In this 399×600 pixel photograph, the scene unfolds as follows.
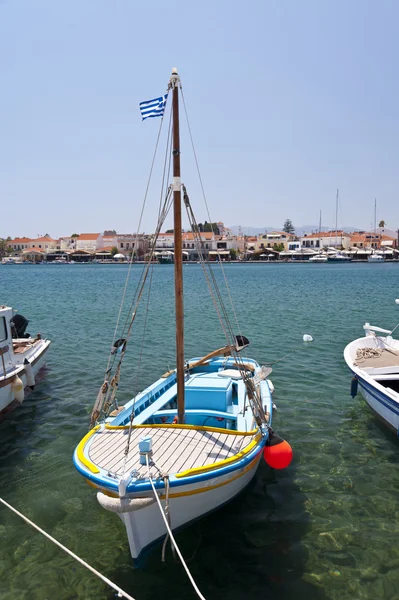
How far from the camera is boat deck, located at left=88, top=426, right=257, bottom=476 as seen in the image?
7.37 metres

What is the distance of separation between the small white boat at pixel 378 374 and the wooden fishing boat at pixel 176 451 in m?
3.44

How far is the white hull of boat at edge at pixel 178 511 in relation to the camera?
681 cm

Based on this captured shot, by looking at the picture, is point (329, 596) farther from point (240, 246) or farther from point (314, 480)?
point (240, 246)

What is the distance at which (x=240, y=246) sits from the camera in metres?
184

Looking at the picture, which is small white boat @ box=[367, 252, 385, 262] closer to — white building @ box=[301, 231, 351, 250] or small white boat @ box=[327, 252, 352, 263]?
small white boat @ box=[327, 252, 352, 263]

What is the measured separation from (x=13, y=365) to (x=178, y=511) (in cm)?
1005

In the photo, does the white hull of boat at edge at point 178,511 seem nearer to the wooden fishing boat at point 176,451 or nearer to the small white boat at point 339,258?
the wooden fishing boat at point 176,451

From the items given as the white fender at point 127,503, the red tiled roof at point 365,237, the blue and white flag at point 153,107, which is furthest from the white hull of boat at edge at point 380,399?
the red tiled roof at point 365,237

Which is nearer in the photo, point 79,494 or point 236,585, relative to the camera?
point 236,585

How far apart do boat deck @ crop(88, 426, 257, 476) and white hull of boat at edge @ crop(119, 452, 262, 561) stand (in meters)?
0.34

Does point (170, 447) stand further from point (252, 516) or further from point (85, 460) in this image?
point (252, 516)

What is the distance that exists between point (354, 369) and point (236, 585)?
826 cm

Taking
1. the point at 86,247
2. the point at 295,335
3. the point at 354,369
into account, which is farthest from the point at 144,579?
the point at 86,247

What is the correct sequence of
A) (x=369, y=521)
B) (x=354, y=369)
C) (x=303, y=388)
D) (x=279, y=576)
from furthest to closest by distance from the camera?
(x=303, y=388) < (x=354, y=369) < (x=369, y=521) < (x=279, y=576)
